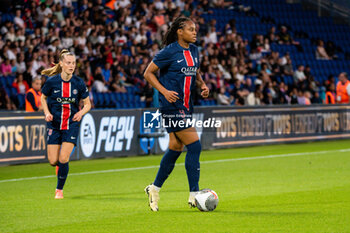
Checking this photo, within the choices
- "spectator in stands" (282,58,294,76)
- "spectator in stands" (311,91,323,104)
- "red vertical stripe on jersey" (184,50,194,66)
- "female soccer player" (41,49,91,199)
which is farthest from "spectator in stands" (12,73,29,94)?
"spectator in stands" (311,91,323,104)

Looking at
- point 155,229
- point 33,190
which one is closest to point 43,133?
point 33,190

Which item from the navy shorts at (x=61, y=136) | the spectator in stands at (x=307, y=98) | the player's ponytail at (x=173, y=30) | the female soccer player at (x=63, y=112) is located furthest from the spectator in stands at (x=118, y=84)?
the player's ponytail at (x=173, y=30)

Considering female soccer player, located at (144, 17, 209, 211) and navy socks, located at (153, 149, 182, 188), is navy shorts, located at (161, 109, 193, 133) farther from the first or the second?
navy socks, located at (153, 149, 182, 188)

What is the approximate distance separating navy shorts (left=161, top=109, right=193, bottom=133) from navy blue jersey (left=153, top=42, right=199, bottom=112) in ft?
0.17

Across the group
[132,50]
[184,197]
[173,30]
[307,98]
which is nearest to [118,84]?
[132,50]

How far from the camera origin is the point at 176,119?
8133 mm

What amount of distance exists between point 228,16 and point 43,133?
52.5 ft

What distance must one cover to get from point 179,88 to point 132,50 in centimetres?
1493

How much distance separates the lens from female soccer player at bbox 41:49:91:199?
33.2ft

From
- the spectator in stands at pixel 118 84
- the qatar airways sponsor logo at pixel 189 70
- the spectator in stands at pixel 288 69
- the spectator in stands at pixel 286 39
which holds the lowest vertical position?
the spectator in stands at pixel 118 84

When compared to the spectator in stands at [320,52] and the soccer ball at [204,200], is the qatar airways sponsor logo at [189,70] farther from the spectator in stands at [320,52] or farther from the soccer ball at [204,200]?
the spectator in stands at [320,52]

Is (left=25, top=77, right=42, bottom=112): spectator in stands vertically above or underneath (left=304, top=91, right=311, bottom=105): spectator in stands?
above

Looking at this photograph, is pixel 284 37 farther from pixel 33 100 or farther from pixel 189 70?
pixel 189 70

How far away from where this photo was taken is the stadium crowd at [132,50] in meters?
19.7
